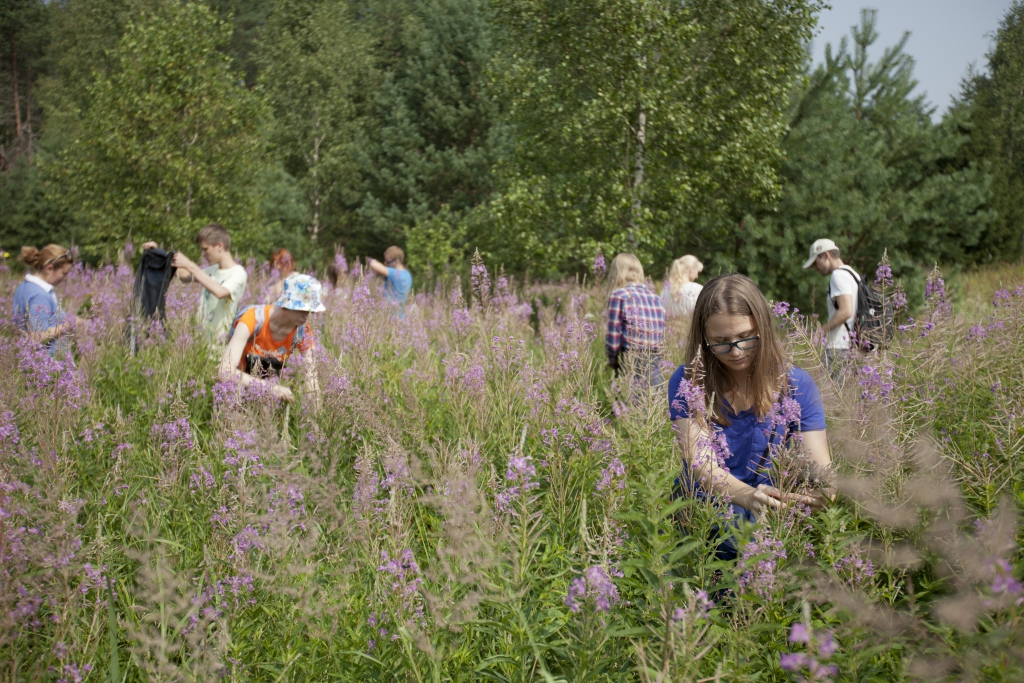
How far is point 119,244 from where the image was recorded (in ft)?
56.2

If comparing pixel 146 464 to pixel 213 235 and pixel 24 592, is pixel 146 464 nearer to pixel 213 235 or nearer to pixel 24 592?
pixel 24 592

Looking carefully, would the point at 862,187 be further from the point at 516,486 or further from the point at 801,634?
the point at 801,634

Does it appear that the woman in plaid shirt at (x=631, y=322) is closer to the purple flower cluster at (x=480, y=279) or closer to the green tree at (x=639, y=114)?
the purple flower cluster at (x=480, y=279)

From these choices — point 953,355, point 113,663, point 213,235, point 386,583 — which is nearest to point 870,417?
point 386,583

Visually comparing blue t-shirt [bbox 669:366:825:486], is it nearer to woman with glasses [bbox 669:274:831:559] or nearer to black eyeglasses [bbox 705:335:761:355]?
woman with glasses [bbox 669:274:831:559]

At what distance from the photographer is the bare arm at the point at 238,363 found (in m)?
3.86

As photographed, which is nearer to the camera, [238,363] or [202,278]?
[238,363]

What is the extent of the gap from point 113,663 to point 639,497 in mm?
1707

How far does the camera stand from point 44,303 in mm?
5172

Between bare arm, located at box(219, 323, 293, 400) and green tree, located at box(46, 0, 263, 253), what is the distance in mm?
14326

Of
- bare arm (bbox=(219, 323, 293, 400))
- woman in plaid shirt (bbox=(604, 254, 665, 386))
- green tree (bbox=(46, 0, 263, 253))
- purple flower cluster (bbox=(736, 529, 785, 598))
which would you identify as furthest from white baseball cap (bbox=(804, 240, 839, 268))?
green tree (bbox=(46, 0, 263, 253))

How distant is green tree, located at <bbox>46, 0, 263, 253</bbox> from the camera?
17078mm

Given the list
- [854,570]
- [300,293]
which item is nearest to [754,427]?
[854,570]

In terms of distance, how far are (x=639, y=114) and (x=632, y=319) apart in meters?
8.45
